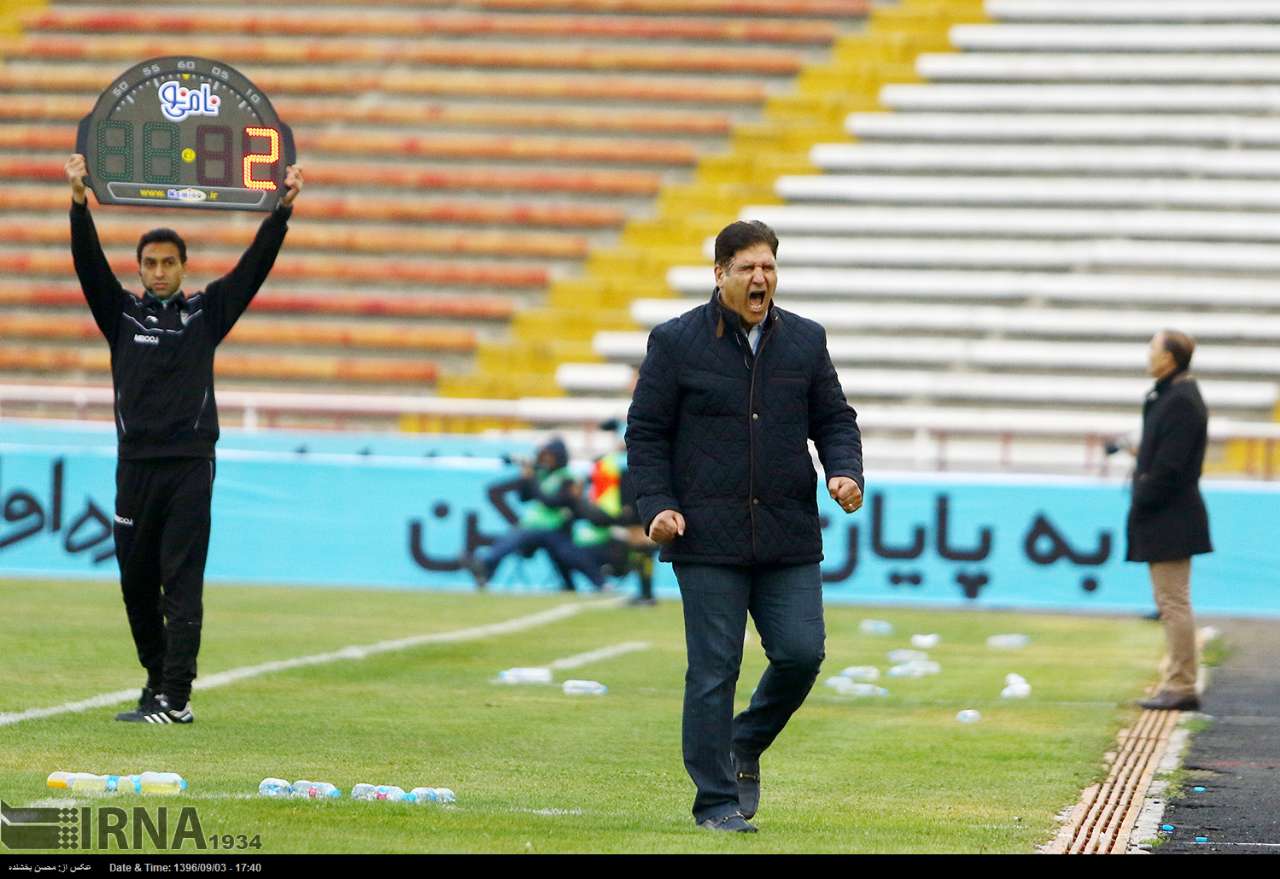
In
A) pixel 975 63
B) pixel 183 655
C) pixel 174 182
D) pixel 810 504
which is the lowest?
pixel 183 655

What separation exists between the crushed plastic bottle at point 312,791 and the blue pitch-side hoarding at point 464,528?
10.6 meters

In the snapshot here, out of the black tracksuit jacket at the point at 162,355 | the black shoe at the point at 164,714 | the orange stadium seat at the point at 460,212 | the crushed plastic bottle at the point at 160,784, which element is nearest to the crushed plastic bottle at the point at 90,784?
the crushed plastic bottle at the point at 160,784

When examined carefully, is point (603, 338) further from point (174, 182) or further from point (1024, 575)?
point (174, 182)

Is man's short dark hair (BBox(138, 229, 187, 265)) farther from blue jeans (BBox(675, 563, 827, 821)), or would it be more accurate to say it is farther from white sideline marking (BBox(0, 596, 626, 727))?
blue jeans (BBox(675, 563, 827, 821))

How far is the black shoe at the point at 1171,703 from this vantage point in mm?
11305

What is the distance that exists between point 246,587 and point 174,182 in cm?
901

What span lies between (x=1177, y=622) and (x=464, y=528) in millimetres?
8310

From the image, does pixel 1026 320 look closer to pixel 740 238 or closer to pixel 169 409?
pixel 169 409

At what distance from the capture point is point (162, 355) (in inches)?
355

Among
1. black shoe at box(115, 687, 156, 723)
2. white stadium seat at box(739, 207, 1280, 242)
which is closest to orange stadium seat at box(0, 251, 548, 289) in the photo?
white stadium seat at box(739, 207, 1280, 242)

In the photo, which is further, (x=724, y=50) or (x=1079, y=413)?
(x=724, y=50)

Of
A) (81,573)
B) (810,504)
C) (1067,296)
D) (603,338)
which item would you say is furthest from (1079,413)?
(810,504)

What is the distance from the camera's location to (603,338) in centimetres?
2494

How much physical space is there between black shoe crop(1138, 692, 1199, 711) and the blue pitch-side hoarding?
21.0ft
